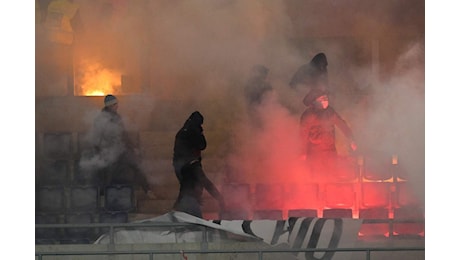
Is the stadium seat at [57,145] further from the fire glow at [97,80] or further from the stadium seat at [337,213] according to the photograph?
the stadium seat at [337,213]

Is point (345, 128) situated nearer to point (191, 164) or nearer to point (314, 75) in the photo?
point (314, 75)

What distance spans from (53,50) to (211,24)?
1.88 meters

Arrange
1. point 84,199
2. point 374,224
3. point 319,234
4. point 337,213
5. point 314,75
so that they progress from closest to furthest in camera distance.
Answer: point 319,234, point 374,224, point 337,213, point 84,199, point 314,75

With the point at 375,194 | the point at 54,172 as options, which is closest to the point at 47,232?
the point at 54,172

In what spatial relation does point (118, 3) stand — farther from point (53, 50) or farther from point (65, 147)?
point (65, 147)

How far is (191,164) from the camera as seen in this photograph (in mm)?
11547

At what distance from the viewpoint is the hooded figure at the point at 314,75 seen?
11.6 meters

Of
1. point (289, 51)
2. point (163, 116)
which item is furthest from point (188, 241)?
point (289, 51)

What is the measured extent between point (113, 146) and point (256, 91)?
179cm

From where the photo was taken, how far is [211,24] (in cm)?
1166

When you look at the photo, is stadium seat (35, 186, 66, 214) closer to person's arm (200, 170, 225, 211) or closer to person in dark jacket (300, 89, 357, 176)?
person's arm (200, 170, 225, 211)

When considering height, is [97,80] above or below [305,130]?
above

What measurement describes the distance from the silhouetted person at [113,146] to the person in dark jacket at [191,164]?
42cm
